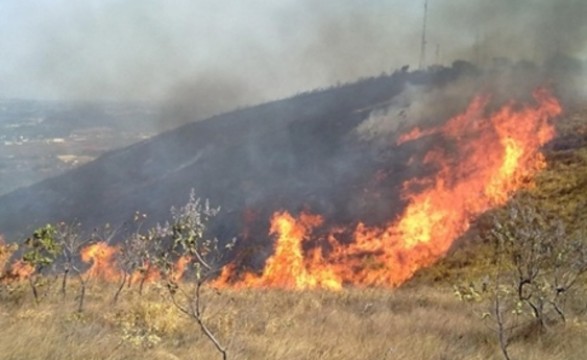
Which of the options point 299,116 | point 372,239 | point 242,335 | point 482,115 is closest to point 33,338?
point 242,335

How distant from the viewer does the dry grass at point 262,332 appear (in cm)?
698

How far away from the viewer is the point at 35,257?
1215cm

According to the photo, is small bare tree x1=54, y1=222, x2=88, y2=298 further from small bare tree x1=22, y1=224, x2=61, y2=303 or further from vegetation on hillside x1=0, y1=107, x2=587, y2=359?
small bare tree x1=22, y1=224, x2=61, y2=303

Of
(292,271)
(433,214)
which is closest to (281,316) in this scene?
(292,271)

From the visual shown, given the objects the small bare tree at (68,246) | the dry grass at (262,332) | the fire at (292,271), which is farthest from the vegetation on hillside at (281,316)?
the fire at (292,271)

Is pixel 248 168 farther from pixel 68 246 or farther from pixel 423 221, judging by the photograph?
pixel 68 246

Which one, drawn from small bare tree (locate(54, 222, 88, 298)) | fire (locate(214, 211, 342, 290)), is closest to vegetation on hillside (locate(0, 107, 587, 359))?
small bare tree (locate(54, 222, 88, 298))

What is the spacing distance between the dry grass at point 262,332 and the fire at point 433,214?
24.5 ft

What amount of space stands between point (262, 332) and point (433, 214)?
18.7 m

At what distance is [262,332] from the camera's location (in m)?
9.41

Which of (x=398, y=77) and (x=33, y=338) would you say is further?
(x=398, y=77)

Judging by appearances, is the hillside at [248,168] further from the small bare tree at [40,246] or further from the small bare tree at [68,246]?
the small bare tree at [40,246]

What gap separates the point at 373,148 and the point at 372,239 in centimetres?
1424

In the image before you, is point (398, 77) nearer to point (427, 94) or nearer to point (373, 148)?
point (427, 94)
